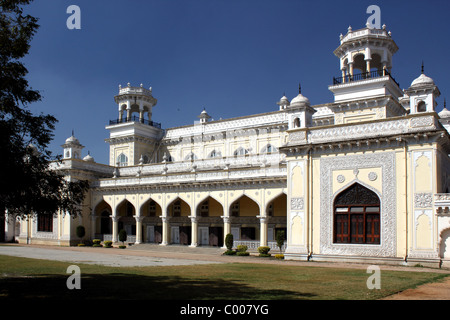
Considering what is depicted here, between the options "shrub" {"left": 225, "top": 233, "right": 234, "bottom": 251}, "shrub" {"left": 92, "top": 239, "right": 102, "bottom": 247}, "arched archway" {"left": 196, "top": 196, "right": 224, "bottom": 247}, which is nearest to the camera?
"shrub" {"left": 225, "top": 233, "right": 234, "bottom": 251}

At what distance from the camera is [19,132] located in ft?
42.3

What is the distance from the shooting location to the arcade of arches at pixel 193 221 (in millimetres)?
34281

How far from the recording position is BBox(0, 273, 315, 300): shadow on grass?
430 inches

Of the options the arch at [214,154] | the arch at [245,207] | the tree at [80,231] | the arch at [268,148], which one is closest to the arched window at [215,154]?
the arch at [214,154]

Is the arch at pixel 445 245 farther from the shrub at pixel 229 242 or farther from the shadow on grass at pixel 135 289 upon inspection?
the shrub at pixel 229 242

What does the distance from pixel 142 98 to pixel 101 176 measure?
9838mm

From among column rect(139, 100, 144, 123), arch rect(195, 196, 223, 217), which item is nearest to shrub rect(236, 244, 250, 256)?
arch rect(195, 196, 223, 217)

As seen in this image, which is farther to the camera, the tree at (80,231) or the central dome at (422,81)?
the tree at (80,231)

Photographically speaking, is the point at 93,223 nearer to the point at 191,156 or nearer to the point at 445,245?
the point at 191,156

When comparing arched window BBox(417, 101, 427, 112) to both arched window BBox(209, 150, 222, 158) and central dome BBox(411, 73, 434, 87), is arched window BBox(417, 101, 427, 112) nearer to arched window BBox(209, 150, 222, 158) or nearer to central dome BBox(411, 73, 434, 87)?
central dome BBox(411, 73, 434, 87)

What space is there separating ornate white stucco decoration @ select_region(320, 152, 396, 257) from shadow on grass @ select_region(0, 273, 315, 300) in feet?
36.7
